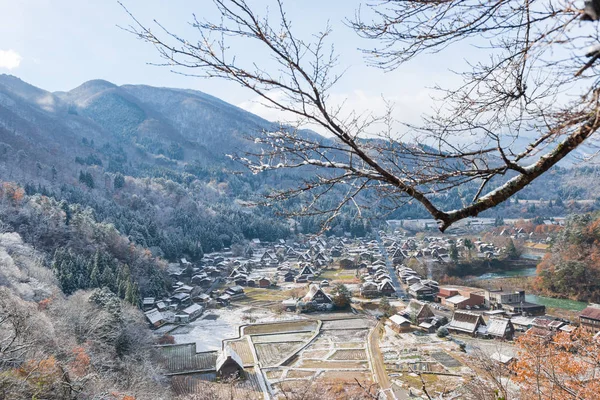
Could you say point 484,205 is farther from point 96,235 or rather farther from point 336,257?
point 336,257

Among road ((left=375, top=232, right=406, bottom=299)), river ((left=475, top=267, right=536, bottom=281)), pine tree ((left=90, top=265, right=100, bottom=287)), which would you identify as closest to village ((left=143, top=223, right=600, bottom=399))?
road ((left=375, top=232, right=406, bottom=299))

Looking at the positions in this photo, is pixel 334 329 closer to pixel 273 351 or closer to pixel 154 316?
pixel 273 351

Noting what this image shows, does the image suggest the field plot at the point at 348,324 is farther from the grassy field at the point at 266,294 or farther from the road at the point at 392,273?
the grassy field at the point at 266,294

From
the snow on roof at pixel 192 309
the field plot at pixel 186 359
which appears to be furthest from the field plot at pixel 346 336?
the snow on roof at pixel 192 309

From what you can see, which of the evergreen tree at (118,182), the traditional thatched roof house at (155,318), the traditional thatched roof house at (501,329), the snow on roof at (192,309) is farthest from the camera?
the evergreen tree at (118,182)

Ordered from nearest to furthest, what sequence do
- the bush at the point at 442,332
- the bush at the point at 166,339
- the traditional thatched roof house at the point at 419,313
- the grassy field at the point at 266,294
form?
the bush at the point at 442,332
the bush at the point at 166,339
the traditional thatched roof house at the point at 419,313
the grassy field at the point at 266,294

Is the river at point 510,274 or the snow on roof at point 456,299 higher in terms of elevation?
the river at point 510,274

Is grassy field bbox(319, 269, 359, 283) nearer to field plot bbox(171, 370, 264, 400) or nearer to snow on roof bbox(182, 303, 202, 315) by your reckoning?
snow on roof bbox(182, 303, 202, 315)

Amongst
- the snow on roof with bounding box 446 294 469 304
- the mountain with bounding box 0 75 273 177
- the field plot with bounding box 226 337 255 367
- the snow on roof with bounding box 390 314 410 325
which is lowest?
the field plot with bounding box 226 337 255 367
